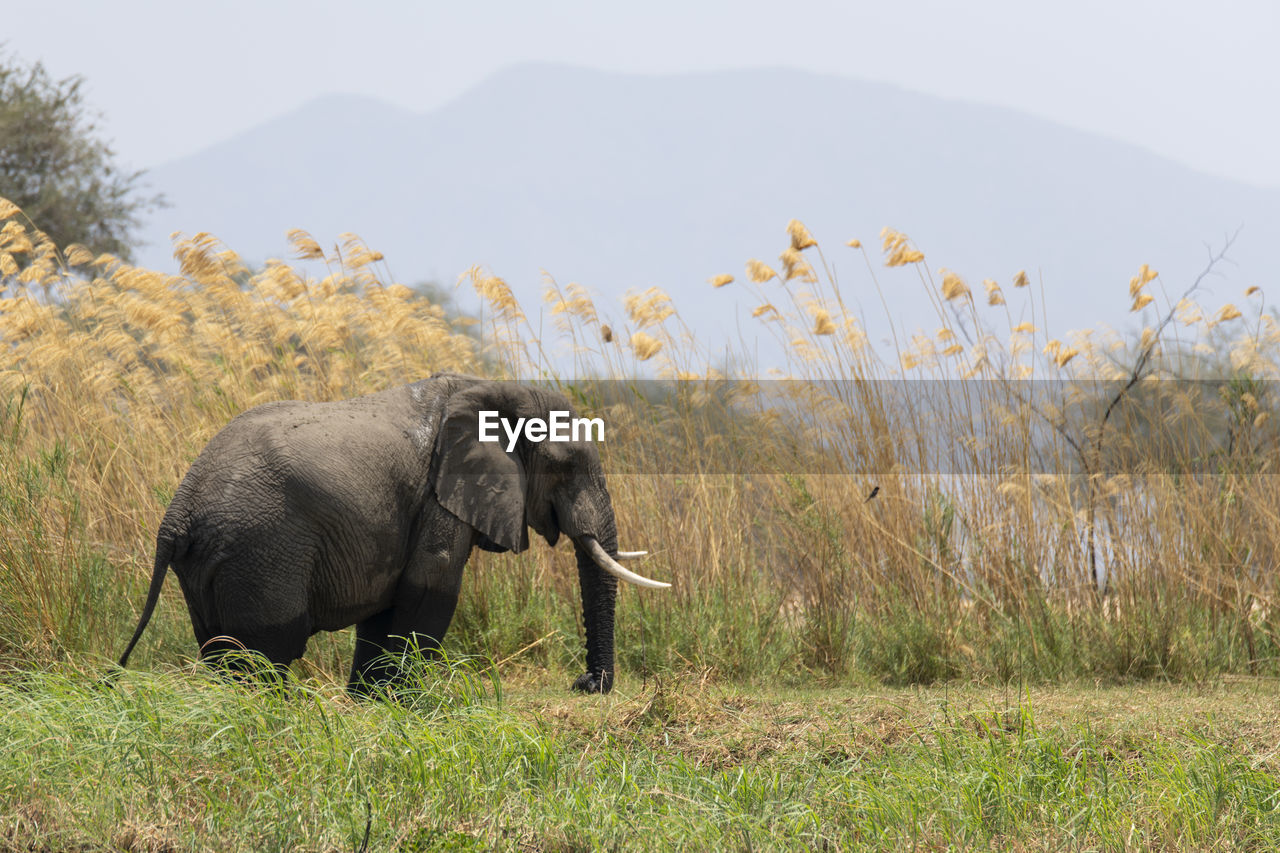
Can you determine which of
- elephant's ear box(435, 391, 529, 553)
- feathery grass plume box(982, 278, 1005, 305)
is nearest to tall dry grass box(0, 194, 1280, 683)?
feathery grass plume box(982, 278, 1005, 305)

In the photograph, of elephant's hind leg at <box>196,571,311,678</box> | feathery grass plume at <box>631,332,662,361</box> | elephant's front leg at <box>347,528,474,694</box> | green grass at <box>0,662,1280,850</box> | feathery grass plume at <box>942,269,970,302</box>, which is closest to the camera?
green grass at <box>0,662,1280,850</box>

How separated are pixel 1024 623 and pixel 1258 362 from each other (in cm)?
233

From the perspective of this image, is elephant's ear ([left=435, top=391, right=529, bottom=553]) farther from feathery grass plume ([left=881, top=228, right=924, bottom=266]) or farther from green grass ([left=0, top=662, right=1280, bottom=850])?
feathery grass plume ([left=881, top=228, right=924, bottom=266])

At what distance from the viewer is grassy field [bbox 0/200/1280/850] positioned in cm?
384

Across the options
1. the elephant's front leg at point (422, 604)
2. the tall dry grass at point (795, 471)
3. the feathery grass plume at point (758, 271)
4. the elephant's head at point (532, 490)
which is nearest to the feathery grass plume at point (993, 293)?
the tall dry grass at point (795, 471)

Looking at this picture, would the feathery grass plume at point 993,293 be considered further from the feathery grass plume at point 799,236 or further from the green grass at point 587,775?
the green grass at point 587,775

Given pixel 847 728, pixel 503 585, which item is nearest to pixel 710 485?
pixel 503 585

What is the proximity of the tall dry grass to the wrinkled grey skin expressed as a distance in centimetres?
105

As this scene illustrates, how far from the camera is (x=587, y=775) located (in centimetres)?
418

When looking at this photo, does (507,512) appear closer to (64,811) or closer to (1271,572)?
(64,811)

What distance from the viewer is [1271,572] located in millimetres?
7137

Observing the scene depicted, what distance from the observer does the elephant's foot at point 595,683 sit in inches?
220

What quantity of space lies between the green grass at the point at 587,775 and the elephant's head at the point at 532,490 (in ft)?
2.10

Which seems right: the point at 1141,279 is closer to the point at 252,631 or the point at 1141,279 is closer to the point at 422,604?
the point at 422,604
